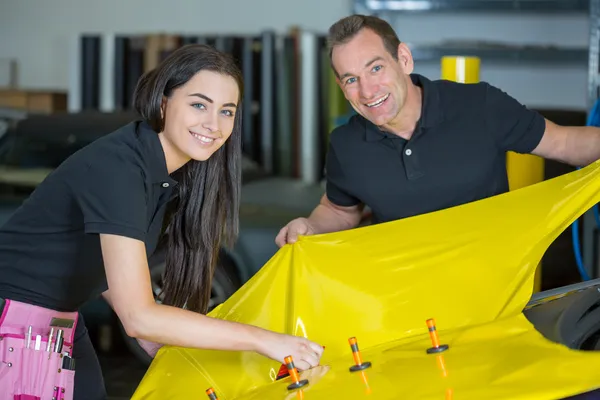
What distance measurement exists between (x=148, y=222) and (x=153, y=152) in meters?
0.20

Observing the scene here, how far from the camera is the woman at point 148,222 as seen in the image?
1.96 m

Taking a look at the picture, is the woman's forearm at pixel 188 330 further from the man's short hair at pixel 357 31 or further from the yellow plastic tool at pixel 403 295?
the man's short hair at pixel 357 31

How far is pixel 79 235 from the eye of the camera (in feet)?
7.21

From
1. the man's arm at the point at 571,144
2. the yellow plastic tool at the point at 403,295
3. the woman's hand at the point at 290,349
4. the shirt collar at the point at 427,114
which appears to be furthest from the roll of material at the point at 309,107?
the woman's hand at the point at 290,349

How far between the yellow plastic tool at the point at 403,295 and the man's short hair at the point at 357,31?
0.53 m

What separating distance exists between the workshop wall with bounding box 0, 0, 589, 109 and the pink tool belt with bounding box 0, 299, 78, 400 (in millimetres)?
5287

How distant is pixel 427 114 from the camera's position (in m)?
2.75

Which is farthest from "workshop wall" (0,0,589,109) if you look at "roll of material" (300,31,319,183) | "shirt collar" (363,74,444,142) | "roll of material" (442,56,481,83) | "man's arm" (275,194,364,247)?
"shirt collar" (363,74,444,142)

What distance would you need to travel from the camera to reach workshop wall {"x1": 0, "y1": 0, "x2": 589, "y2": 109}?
24.5 feet

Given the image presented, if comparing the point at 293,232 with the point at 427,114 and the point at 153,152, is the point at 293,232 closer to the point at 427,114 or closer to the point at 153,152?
the point at 427,114

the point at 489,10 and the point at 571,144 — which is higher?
the point at 489,10

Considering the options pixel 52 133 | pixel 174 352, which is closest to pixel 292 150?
pixel 52 133

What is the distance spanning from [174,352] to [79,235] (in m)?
0.39

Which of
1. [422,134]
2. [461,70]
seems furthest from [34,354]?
[461,70]
